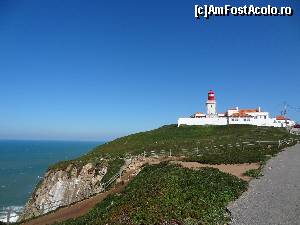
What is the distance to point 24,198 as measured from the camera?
301ft

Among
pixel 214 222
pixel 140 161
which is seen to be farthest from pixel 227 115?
pixel 214 222

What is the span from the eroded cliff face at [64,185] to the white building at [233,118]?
5072 centimetres

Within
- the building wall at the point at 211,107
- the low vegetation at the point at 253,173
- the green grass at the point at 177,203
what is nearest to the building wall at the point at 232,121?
the building wall at the point at 211,107

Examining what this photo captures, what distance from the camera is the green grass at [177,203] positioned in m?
18.8

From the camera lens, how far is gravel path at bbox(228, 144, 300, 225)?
18.8 metres

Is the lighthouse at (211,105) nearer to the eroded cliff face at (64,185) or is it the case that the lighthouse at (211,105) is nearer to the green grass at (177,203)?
the eroded cliff face at (64,185)

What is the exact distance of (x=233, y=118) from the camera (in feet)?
337

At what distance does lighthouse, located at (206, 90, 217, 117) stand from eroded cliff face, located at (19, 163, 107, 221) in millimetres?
57577

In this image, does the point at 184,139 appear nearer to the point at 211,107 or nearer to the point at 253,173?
the point at 211,107

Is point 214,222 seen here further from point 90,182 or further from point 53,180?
point 53,180

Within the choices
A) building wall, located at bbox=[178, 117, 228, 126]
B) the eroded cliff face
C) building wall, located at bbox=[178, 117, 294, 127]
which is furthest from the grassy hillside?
building wall, located at bbox=[178, 117, 294, 127]

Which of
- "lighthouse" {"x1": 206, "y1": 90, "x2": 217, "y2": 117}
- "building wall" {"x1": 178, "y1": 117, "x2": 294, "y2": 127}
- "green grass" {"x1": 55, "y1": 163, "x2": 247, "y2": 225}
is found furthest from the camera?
"lighthouse" {"x1": 206, "y1": 90, "x2": 217, "y2": 117}

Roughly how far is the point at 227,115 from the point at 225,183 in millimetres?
82975

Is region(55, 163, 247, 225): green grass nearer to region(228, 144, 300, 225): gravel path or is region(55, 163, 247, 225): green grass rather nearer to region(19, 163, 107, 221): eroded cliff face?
region(228, 144, 300, 225): gravel path
